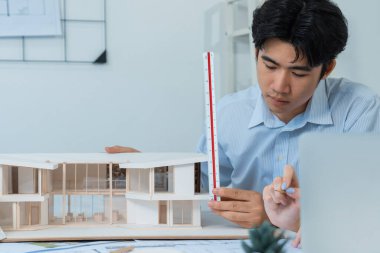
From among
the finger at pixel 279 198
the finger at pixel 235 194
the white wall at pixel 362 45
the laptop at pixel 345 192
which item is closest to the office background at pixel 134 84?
the white wall at pixel 362 45

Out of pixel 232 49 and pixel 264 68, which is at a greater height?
pixel 232 49

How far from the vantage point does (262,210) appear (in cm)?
104

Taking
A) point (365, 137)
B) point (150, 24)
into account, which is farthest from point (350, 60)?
point (365, 137)

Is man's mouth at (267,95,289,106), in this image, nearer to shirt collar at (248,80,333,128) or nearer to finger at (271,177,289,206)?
shirt collar at (248,80,333,128)

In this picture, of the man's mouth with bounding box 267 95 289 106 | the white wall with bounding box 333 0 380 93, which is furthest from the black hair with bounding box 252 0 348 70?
the white wall with bounding box 333 0 380 93

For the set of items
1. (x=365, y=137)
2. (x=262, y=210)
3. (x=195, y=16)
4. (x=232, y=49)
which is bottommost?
(x=262, y=210)

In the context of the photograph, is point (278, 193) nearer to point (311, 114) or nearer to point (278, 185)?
point (278, 185)

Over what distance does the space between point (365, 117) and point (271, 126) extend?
222mm

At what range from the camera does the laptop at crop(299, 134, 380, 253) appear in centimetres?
43

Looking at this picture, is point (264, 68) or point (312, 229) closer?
point (312, 229)

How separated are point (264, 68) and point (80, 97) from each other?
92 cm

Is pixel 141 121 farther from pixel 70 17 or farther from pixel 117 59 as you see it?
pixel 70 17

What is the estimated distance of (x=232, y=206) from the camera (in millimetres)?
1045

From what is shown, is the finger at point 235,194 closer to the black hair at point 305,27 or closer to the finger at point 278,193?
the finger at point 278,193
